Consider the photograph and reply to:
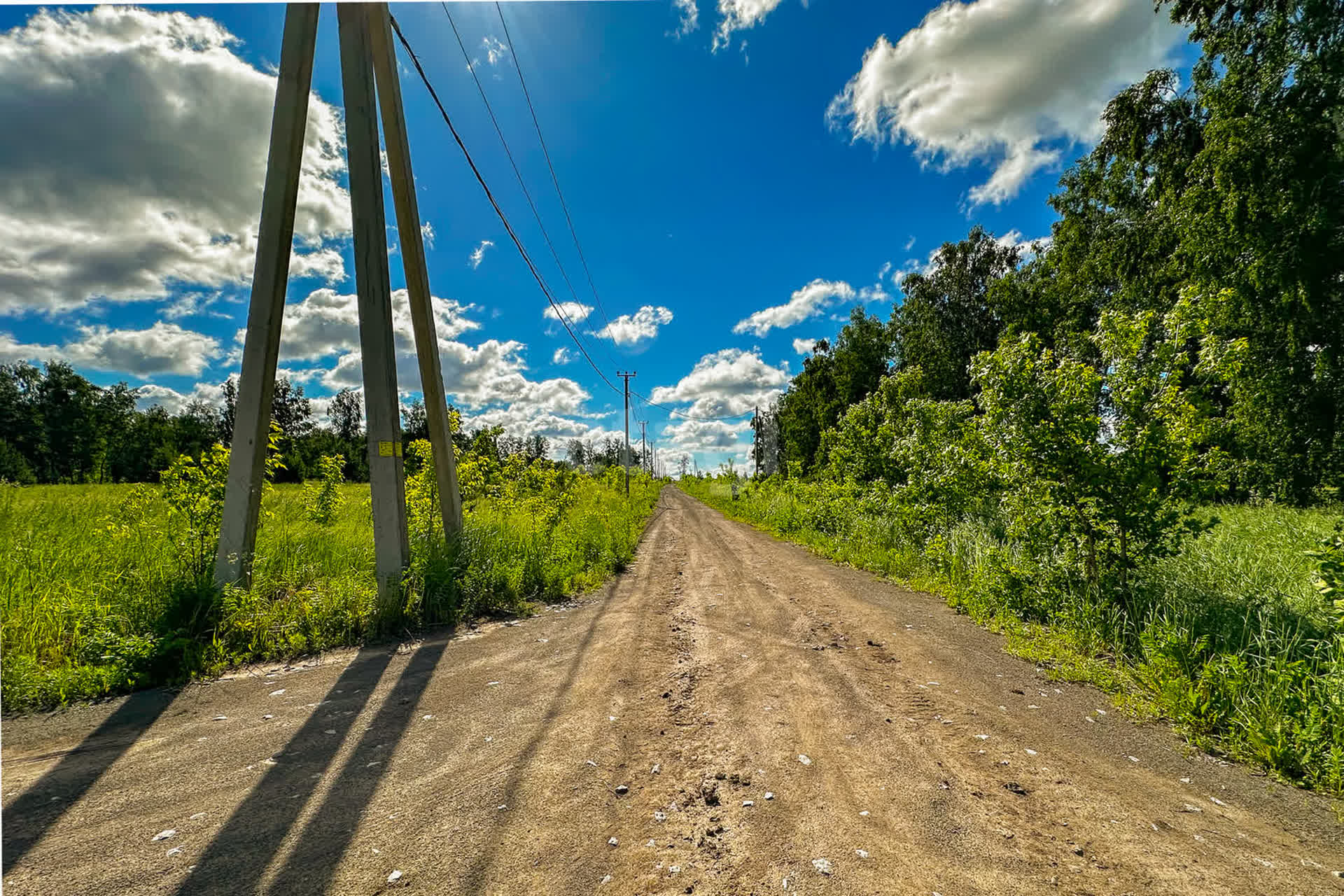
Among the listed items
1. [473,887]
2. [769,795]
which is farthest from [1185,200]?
[473,887]

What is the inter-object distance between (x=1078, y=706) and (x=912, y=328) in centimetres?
2714

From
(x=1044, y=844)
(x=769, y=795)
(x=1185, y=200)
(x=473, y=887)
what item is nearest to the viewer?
(x=473, y=887)

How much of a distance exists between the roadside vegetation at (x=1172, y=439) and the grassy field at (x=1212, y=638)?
0.09 ft

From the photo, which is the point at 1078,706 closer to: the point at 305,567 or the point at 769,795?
the point at 769,795

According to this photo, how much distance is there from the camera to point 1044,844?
2318 millimetres

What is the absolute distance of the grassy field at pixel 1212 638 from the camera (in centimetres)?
313

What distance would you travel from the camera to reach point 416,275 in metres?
6.99

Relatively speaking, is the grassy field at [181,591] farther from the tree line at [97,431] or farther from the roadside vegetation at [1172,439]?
the tree line at [97,431]

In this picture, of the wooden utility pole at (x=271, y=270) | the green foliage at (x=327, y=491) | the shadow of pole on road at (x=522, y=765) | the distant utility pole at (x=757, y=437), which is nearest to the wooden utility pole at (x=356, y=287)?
the wooden utility pole at (x=271, y=270)

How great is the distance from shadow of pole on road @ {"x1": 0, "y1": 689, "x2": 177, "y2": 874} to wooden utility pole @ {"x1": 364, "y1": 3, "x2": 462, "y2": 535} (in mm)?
3518

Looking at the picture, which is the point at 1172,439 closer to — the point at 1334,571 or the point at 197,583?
the point at 1334,571

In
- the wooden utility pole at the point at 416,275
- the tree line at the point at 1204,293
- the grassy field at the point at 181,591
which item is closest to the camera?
the grassy field at the point at 181,591

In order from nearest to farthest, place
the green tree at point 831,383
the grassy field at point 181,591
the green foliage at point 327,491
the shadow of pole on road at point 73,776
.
→ the shadow of pole on road at point 73,776 < the grassy field at point 181,591 < the green foliage at point 327,491 < the green tree at point 831,383

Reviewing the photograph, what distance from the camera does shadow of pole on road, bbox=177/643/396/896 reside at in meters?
2.09
